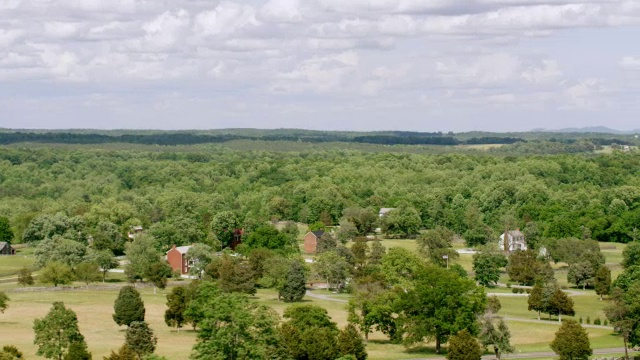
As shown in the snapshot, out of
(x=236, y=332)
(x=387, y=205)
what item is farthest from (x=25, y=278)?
(x=387, y=205)

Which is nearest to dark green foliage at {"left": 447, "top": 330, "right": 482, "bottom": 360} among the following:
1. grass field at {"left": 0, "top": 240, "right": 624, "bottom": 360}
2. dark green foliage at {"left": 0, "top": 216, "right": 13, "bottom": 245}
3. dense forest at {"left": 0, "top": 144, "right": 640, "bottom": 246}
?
grass field at {"left": 0, "top": 240, "right": 624, "bottom": 360}

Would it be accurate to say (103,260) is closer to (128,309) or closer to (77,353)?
(128,309)

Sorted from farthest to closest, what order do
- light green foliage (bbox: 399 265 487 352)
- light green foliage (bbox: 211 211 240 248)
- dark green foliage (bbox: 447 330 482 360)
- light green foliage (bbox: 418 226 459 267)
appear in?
1. light green foliage (bbox: 211 211 240 248)
2. light green foliage (bbox: 418 226 459 267)
3. light green foliage (bbox: 399 265 487 352)
4. dark green foliage (bbox: 447 330 482 360)

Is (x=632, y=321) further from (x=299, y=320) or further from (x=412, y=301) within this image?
(x=299, y=320)

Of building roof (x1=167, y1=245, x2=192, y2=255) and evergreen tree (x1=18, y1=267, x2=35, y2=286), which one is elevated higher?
building roof (x1=167, y1=245, x2=192, y2=255)

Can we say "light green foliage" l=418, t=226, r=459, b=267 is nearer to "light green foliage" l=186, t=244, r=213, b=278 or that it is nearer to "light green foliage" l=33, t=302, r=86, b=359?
"light green foliage" l=186, t=244, r=213, b=278

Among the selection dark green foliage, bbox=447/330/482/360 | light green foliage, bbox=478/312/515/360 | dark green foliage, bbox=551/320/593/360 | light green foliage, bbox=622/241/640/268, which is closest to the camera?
dark green foliage, bbox=447/330/482/360

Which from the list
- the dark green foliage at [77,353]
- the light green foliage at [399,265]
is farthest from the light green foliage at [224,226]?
the dark green foliage at [77,353]

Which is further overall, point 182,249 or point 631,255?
point 182,249
